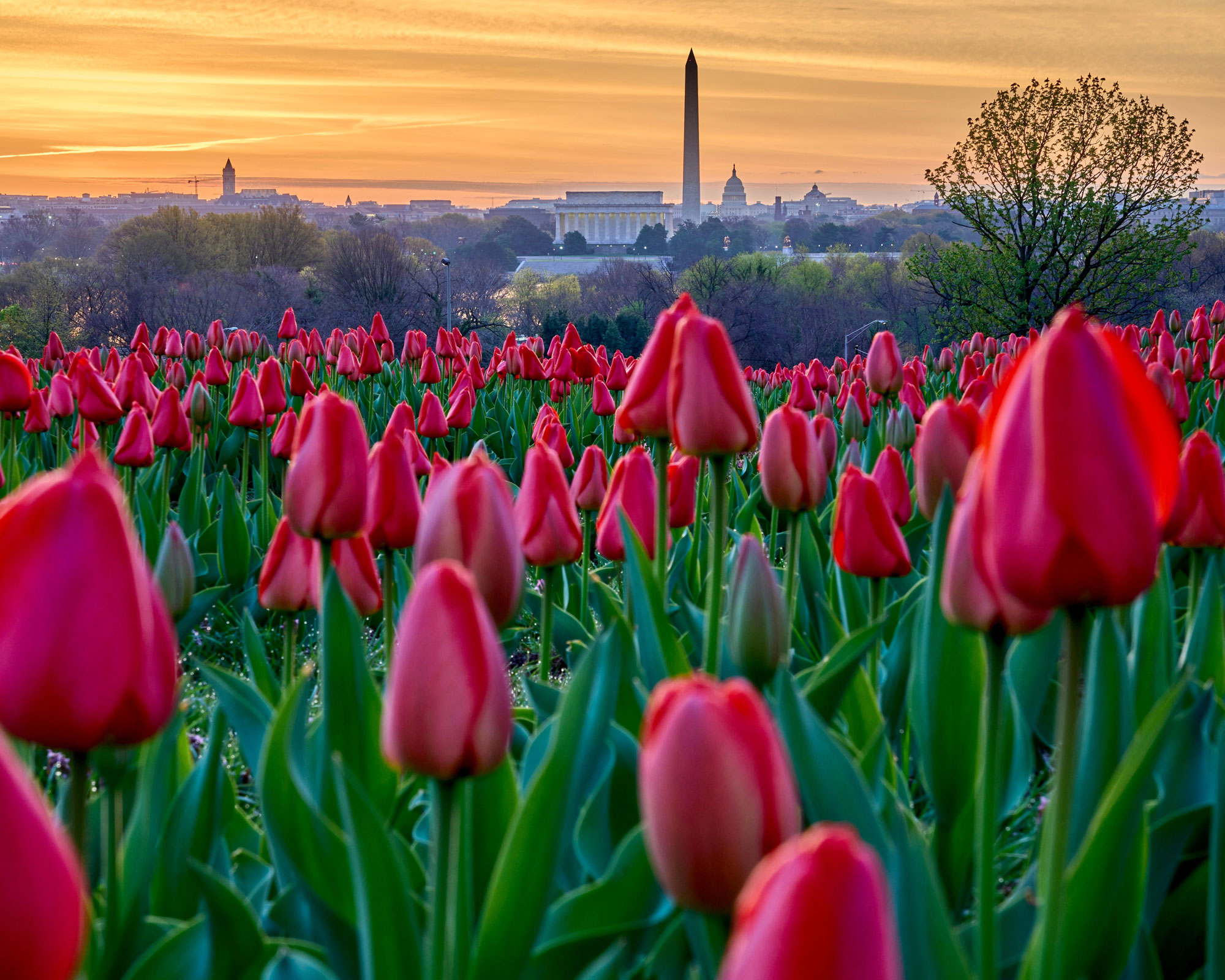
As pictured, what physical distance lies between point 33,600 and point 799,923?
0.71 meters

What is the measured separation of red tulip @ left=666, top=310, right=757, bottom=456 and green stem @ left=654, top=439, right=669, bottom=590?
14.0 inches

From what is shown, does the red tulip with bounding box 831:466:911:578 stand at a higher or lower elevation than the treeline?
lower

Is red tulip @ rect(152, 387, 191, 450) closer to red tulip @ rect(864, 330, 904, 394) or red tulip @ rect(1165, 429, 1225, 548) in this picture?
red tulip @ rect(864, 330, 904, 394)

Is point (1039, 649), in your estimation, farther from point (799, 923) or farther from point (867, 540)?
point (799, 923)

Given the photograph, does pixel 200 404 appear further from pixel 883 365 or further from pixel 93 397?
pixel 883 365

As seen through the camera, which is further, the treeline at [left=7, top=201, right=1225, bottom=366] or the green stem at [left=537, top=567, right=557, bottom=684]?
the treeline at [left=7, top=201, right=1225, bottom=366]

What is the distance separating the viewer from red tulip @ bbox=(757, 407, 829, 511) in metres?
2.20

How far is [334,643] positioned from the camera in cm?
167

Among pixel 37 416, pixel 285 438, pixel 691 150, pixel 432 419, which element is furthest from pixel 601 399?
pixel 691 150

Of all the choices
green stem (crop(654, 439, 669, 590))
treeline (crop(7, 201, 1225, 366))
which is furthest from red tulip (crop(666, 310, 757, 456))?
treeline (crop(7, 201, 1225, 366))

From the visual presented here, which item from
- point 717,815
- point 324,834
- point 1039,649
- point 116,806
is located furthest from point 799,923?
point 1039,649

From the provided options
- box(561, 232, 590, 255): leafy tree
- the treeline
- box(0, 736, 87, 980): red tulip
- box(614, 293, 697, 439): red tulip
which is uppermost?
box(561, 232, 590, 255): leafy tree

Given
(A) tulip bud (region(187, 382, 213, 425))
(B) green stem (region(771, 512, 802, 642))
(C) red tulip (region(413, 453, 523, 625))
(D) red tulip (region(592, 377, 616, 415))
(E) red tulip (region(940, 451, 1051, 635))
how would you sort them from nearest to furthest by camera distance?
(E) red tulip (region(940, 451, 1051, 635))
(C) red tulip (region(413, 453, 523, 625))
(B) green stem (region(771, 512, 802, 642))
(D) red tulip (region(592, 377, 616, 415))
(A) tulip bud (region(187, 382, 213, 425))

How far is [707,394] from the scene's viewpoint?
1.77 meters
